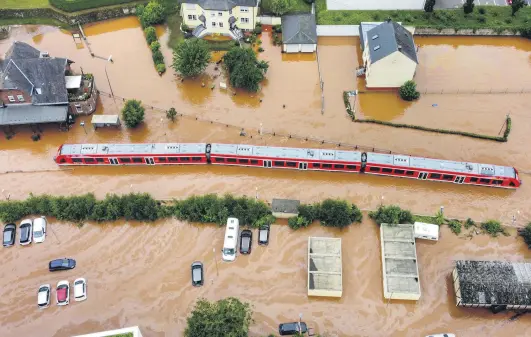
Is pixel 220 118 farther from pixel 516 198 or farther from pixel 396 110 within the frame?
pixel 516 198

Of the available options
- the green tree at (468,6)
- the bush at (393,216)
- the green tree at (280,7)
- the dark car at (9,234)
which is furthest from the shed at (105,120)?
the green tree at (468,6)

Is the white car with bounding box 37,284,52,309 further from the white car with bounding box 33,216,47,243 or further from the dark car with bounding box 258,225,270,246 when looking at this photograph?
the dark car with bounding box 258,225,270,246

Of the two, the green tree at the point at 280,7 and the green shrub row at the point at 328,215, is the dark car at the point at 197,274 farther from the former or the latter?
the green tree at the point at 280,7

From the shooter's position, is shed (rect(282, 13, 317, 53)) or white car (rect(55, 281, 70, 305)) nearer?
white car (rect(55, 281, 70, 305))

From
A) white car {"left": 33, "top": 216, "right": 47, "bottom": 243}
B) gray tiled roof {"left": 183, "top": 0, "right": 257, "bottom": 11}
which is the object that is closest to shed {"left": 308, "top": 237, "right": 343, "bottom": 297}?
white car {"left": 33, "top": 216, "right": 47, "bottom": 243}

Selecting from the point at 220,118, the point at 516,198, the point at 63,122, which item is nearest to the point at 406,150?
the point at 516,198
